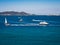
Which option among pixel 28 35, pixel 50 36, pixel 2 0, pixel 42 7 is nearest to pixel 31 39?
pixel 28 35

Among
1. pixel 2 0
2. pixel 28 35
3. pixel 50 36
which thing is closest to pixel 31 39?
pixel 28 35

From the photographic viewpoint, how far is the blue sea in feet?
11.6

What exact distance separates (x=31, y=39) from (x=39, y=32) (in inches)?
7.8

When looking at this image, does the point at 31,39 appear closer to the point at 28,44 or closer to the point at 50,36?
the point at 28,44

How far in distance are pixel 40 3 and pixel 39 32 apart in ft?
1.76

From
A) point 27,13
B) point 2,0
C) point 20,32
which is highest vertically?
point 2,0

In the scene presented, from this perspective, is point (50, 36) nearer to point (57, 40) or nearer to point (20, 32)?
point (57, 40)

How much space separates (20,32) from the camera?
11.6ft

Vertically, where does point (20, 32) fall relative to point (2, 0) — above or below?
below

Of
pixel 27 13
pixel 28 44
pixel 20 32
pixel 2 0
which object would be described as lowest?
pixel 28 44

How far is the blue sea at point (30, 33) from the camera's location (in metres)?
3.54

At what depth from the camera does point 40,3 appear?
3.53 metres

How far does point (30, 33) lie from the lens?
3592 millimetres

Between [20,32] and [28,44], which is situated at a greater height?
[20,32]
